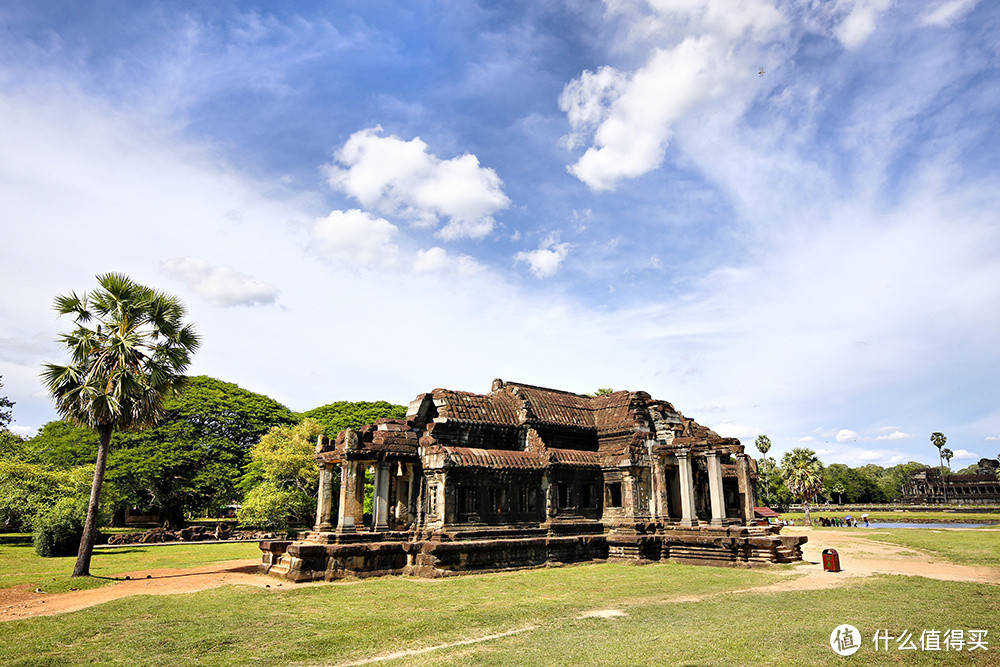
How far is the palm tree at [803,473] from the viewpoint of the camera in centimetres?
5609

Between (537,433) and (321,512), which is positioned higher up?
(537,433)

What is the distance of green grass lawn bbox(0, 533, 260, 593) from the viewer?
17.1 m

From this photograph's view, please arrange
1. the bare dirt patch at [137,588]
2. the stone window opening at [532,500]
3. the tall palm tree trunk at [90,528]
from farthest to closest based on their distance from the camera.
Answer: the stone window opening at [532,500] < the tall palm tree trunk at [90,528] < the bare dirt patch at [137,588]

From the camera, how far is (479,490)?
69.5 ft

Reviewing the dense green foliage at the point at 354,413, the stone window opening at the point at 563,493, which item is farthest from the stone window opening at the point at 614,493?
the dense green foliage at the point at 354,413

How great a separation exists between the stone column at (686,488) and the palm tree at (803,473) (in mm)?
38470

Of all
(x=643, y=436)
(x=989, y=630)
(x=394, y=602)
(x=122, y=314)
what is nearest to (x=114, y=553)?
(x=122, y=314)

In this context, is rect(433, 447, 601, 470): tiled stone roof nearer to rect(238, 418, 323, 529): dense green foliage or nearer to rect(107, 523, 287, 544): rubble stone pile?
rect(238, 418, 323, 529): dense green foliage

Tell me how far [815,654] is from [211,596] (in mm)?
13637

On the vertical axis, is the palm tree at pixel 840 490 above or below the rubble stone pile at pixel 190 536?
above

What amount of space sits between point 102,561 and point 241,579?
8736 millimetres

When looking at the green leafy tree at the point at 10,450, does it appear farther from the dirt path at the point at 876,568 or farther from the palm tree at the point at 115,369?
the dirt path at the point at 876,568

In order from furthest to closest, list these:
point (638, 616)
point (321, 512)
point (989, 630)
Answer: point (321, 512), point (638, 616), point (989, 630)

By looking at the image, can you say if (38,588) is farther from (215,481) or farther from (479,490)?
(215,481)
